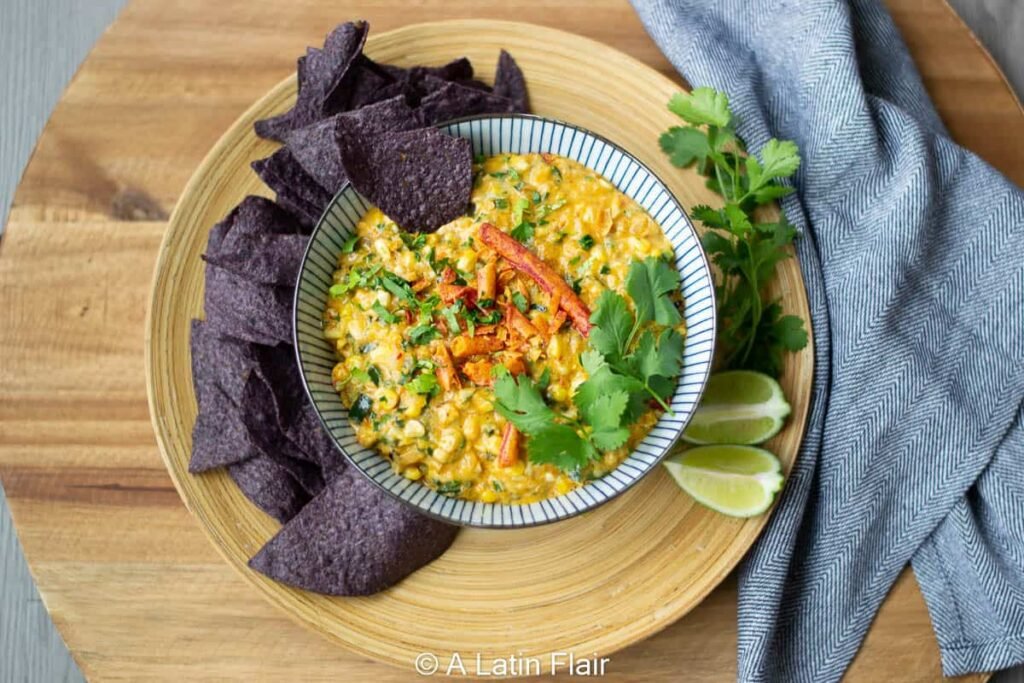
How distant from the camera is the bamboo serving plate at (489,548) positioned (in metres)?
3.29

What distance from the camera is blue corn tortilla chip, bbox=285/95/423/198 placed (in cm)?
325

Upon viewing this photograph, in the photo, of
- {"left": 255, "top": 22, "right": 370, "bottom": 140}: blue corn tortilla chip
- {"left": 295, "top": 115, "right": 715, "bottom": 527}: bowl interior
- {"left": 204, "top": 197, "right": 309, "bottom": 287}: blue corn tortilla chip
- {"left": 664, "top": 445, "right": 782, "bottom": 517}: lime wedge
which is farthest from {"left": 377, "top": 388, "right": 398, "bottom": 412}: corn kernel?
{"left": 255, "top": 22, "right": 370, "bottom": 140}: blue corn tortilla chip

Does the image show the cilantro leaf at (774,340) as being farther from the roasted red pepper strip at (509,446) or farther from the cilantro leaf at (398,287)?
the cilantro leaf at (398,287)

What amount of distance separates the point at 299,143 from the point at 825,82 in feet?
6.70

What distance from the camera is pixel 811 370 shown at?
345 centimetres

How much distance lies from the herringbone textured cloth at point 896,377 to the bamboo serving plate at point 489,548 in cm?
23

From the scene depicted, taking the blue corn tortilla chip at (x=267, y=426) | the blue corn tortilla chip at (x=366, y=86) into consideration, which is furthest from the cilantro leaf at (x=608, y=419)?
the blue corn tortilla chip at (x=366, y=86)

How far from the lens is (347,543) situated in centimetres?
320

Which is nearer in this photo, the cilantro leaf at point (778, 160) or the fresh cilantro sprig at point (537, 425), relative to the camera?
the fresh cilantro sprig at point (537, 425)

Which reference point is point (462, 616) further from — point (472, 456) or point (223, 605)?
point (223, 605)

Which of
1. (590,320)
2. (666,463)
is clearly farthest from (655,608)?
(590,320)

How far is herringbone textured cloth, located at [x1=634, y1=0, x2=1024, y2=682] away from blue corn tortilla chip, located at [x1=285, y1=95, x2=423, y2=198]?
50.8 inches

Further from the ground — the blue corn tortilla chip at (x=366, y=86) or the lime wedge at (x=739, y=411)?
the blue corn tortilla chip at (x=366, y=86)

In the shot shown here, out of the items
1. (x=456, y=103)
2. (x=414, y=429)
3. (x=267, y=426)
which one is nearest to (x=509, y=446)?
(x=414, y=429)
